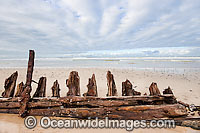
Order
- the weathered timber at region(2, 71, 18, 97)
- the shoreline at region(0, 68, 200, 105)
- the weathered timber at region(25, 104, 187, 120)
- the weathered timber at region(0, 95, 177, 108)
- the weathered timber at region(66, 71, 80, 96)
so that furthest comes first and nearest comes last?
the shoreline at region(0, 68, 200, 105), the weathered timber at region(2, 71, 18, 97), the weathered timber at region(66, 71, 80, 96), the weathered timber at region(0, 95, 177, 108), the weathered timber at region(25, 104, 187, 120)

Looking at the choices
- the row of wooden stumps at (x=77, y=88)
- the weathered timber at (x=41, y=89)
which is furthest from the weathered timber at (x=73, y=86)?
the weathered timber at (x=41, y=89)

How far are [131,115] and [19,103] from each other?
2.89 m

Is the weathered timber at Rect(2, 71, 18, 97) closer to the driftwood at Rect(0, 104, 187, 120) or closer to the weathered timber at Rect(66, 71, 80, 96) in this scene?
the driftwood at Rect(0, 104, 187, 120)

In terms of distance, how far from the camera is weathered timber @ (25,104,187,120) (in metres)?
2.91

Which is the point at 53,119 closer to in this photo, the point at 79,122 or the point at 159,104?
the point at 79,122

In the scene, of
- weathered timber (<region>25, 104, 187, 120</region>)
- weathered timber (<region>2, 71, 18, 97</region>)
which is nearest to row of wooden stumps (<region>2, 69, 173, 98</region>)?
weathered timber (<region>2, 71, 18, 97</region>)

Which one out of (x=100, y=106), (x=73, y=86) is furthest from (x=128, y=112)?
(x=73, y=86)

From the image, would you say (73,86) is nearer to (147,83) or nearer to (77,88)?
(77,88)

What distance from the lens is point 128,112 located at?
3.00 m

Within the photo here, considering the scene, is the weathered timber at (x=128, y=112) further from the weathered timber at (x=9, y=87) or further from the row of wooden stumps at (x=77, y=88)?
the weathered timber at (x=9, y=87)

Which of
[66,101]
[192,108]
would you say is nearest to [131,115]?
[66,101]

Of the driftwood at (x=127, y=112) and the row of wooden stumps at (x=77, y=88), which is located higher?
the row of wooden stumps at (x=77, y=88)

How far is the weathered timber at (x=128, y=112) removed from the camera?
291cm

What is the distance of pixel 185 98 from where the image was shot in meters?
5.64
